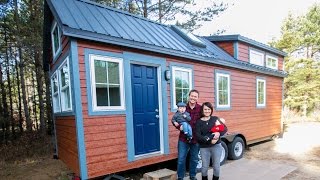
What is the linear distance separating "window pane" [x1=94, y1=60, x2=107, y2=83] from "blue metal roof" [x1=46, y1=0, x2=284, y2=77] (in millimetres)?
432

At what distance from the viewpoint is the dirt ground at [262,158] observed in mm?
5504

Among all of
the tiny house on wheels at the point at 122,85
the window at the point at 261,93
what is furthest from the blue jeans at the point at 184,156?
the window at the point at 261,93

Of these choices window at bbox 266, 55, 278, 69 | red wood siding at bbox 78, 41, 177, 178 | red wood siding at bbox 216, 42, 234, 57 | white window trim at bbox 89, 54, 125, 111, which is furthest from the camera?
window at bbox 266, 55, 278, 69

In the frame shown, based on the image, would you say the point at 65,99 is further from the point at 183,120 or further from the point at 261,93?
the point at 261,93

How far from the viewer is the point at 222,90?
7305 mm

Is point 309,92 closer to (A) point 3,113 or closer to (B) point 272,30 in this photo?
(B) point 272,30

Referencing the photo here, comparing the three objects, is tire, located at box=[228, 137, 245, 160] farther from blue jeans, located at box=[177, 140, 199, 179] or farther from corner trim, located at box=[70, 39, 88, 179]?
corner trim, located at box=[70, 39, 88, 179]

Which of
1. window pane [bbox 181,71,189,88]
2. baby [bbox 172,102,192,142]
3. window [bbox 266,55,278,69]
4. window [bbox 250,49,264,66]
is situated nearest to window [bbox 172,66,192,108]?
window pane [bbox 181,71,189,88]

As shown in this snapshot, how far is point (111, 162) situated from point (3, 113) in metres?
9.82

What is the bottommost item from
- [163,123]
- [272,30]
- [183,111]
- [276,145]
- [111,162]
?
[276,145]

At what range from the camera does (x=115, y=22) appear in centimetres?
526

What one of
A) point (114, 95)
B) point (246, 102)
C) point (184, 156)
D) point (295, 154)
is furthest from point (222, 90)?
point (114, 95)

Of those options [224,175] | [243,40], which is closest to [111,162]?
[224,175]

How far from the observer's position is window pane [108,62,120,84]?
448 centimetres
